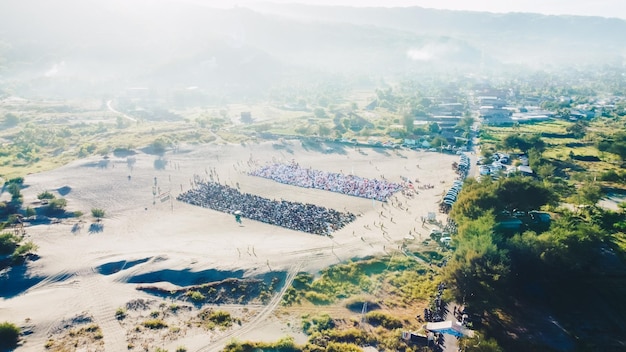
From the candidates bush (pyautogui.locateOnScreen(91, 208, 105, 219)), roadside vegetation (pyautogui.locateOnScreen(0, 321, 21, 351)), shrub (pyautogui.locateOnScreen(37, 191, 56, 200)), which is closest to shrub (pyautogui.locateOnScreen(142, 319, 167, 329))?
roadside vegetation (pyautogui.locateOnScreen(0, 321, 21, 351))

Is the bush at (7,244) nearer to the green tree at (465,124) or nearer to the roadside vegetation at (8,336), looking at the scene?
the roadside vegetation at (8,336)

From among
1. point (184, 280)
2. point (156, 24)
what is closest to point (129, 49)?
point (156, 24)

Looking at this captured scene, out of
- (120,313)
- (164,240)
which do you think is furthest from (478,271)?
(164,240)

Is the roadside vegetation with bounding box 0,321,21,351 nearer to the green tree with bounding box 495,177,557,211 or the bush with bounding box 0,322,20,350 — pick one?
the bush with bounding box 0,322,20,350

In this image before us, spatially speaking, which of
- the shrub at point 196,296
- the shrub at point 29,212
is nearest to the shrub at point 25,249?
the shrub at point 29,212

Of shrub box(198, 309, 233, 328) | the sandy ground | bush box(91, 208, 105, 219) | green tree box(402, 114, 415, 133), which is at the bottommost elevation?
shrub box(198, 309, 233, 328)

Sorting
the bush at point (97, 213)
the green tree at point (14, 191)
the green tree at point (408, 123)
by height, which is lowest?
the bush at point (97, 213)

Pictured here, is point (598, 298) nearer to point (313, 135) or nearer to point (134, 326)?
point (134, 326)
